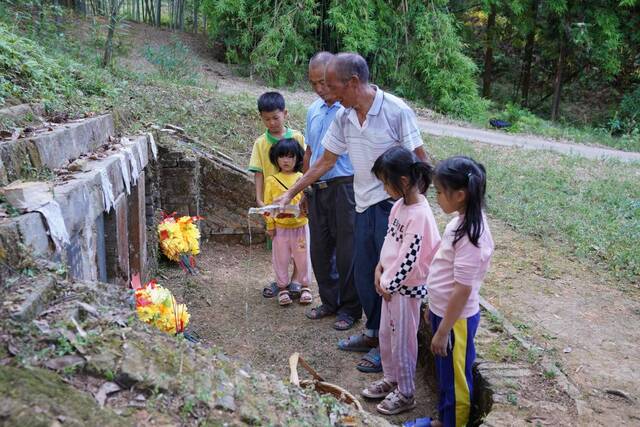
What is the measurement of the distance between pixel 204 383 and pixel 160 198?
12.5ft

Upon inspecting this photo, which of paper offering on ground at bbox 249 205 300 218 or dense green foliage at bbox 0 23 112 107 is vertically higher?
dense green foliage at bbox 0 23 112 107

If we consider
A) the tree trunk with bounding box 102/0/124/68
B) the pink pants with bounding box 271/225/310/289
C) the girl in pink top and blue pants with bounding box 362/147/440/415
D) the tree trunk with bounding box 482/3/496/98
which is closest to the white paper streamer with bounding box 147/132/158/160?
the pink pants with bounding box 271/225/310/289

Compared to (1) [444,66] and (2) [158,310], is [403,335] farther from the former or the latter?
Result: (1) [444,66]

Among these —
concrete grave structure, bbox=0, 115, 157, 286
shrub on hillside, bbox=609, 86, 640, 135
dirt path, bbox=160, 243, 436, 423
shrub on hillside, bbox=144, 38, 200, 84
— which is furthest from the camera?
shrub on hillside, bbox=609, 86, 640, 135

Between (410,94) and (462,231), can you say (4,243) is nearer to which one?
(462,231)

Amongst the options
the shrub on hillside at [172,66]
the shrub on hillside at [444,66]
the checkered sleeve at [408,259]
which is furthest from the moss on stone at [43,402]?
the shrub on hillside at [444,66]

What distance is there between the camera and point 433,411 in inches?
125

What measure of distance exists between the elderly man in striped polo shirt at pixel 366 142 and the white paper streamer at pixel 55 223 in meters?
1.70

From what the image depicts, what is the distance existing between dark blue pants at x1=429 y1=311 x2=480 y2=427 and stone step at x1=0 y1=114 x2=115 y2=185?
2.01m

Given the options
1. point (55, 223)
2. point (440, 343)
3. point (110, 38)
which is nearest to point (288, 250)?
point (440, 343)

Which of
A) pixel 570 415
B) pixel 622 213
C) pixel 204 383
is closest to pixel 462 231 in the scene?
pixel 570 415

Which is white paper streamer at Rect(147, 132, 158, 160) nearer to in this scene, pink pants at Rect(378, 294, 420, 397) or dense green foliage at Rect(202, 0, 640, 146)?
pink pants at Rect(378, 294, 420, 397)

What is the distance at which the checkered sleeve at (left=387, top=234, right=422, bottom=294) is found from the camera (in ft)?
9.48

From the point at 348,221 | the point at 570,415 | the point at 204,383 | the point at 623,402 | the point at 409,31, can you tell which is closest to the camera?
the point at 204,383
